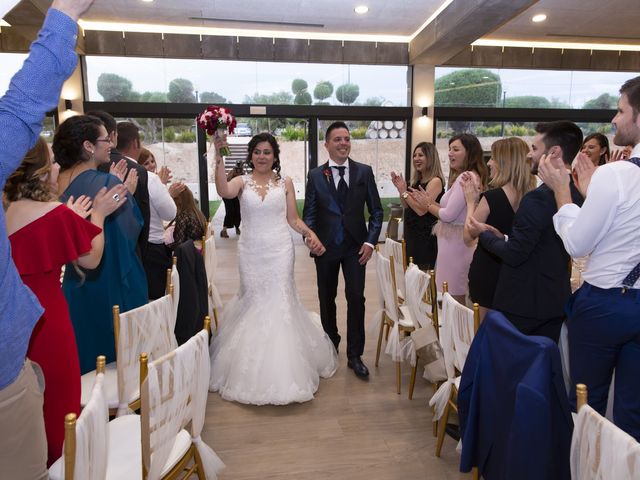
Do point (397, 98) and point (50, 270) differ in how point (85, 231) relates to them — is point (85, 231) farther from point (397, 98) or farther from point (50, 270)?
point (397, 98)

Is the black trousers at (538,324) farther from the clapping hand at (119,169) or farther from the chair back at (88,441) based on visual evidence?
the clapping hand at (119,169)

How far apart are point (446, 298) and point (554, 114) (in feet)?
29.8

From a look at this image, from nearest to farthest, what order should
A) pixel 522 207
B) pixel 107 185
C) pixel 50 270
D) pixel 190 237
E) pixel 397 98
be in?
pixel 50 270, pixel 522 207, pixel 107 185, pixel 190 237, pixel 397 98

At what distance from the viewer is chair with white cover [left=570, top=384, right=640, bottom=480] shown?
3.69 ft

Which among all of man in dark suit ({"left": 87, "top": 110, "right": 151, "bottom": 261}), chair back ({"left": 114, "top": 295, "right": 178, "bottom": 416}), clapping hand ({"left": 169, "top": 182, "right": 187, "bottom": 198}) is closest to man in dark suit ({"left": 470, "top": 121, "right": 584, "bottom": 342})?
→ chair back ({"left": 114, "top": 295, "right": 178, "bottom": 416})

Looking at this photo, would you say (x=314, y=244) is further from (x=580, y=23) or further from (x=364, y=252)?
(x=580, y=23)

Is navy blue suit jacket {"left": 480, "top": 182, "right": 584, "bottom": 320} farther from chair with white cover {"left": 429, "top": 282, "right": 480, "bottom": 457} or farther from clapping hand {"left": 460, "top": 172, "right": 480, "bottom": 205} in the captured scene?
clapping hand {"left": 460, "top": 172, "right": 480, "bottom": 205}

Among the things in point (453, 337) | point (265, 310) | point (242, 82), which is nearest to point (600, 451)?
point (453, 337)

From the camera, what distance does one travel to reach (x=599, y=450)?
125cm

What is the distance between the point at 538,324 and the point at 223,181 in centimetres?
222

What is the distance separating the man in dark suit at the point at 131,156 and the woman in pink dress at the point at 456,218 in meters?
2.01

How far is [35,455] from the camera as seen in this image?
126 centimetres

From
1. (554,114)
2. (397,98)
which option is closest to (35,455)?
(397,98)

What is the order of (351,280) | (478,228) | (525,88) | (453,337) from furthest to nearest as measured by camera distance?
1. (525,88)
2. (351,280)
3. (478,228)
4. (453,337)
